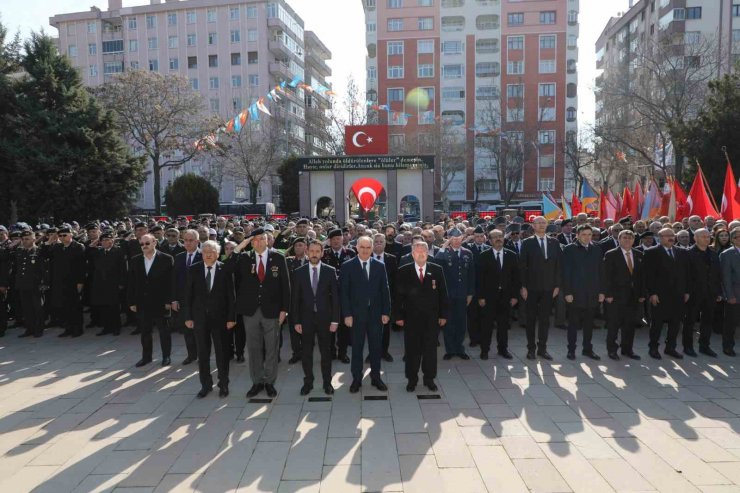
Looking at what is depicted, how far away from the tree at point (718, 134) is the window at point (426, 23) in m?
46.8

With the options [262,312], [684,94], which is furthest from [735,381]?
[684,94]

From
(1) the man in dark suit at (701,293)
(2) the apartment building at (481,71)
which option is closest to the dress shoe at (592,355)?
(1) the man in dark suit at (701,293)

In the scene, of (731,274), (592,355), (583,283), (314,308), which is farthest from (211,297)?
(731,274)

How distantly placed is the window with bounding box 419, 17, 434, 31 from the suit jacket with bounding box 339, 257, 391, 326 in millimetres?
60932

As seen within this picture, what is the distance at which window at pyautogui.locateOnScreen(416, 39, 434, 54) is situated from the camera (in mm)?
61750

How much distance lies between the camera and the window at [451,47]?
61656mm

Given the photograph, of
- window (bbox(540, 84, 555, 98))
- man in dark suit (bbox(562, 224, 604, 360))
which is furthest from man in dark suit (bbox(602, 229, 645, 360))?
window (bbox(540, 84, 555, 98))

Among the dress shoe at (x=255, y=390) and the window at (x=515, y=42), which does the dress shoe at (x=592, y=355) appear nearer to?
the dress shoe at (x=255, y=390)

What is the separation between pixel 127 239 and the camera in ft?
35.2

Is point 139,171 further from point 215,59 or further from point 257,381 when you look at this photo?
point 215,59

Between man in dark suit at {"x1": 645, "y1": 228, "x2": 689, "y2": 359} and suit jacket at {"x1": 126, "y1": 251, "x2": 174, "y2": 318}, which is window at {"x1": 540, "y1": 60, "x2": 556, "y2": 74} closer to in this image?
man in dark suit at {"x1": 645, "y1": 228, "x2": 689, "y2": 359}

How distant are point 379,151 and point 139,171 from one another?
1140 centimetres

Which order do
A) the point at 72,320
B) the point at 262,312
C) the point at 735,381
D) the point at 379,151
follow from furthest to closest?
the point at 379,151 < the point at 72,320 < the point at 735,381 < the point at 262,312

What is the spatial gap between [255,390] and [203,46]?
64156 mm
